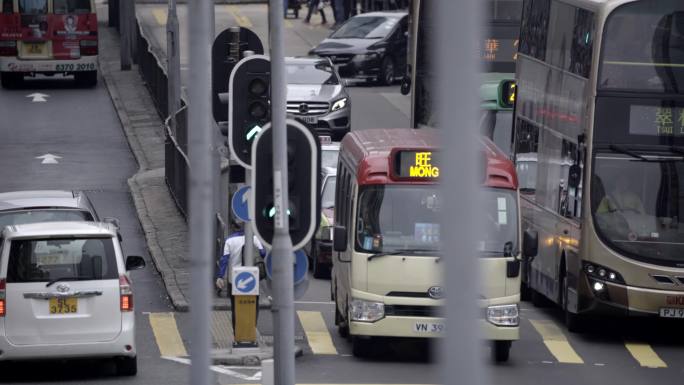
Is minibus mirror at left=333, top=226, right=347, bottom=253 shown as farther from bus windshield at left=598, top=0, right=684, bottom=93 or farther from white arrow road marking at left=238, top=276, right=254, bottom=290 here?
bus windshield at left=598, top=0, right=684, bottom=93

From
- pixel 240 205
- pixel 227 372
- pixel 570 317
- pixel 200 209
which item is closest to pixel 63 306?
pixel 227 372

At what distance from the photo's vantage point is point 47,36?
1582 inches

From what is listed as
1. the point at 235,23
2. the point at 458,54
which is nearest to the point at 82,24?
the point at 235,23

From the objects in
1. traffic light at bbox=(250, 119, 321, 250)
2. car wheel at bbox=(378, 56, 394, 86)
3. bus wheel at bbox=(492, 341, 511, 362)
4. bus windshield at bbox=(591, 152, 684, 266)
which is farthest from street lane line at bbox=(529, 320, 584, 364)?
car wheel at bbox=(378, 56, 394, 86)

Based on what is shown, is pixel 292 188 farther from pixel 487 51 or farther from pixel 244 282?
pixel 487 51

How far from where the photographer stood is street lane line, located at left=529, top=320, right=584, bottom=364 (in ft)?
58.0

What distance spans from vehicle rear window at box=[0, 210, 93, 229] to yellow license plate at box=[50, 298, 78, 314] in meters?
3.83

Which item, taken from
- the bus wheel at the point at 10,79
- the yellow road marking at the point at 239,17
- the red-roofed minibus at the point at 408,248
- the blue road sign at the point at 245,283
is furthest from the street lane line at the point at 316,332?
the yellow road marking at the point at 239,17

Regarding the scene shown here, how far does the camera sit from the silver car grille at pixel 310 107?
34219 mm

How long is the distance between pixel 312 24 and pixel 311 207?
45.9 m

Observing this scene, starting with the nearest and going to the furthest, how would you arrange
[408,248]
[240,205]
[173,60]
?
[408,248] → [240,205] → [173,60]

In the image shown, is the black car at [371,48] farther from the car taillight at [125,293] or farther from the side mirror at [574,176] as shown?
the car taillight at [125,293]

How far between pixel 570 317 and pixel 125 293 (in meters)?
6.58

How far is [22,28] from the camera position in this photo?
131ft
